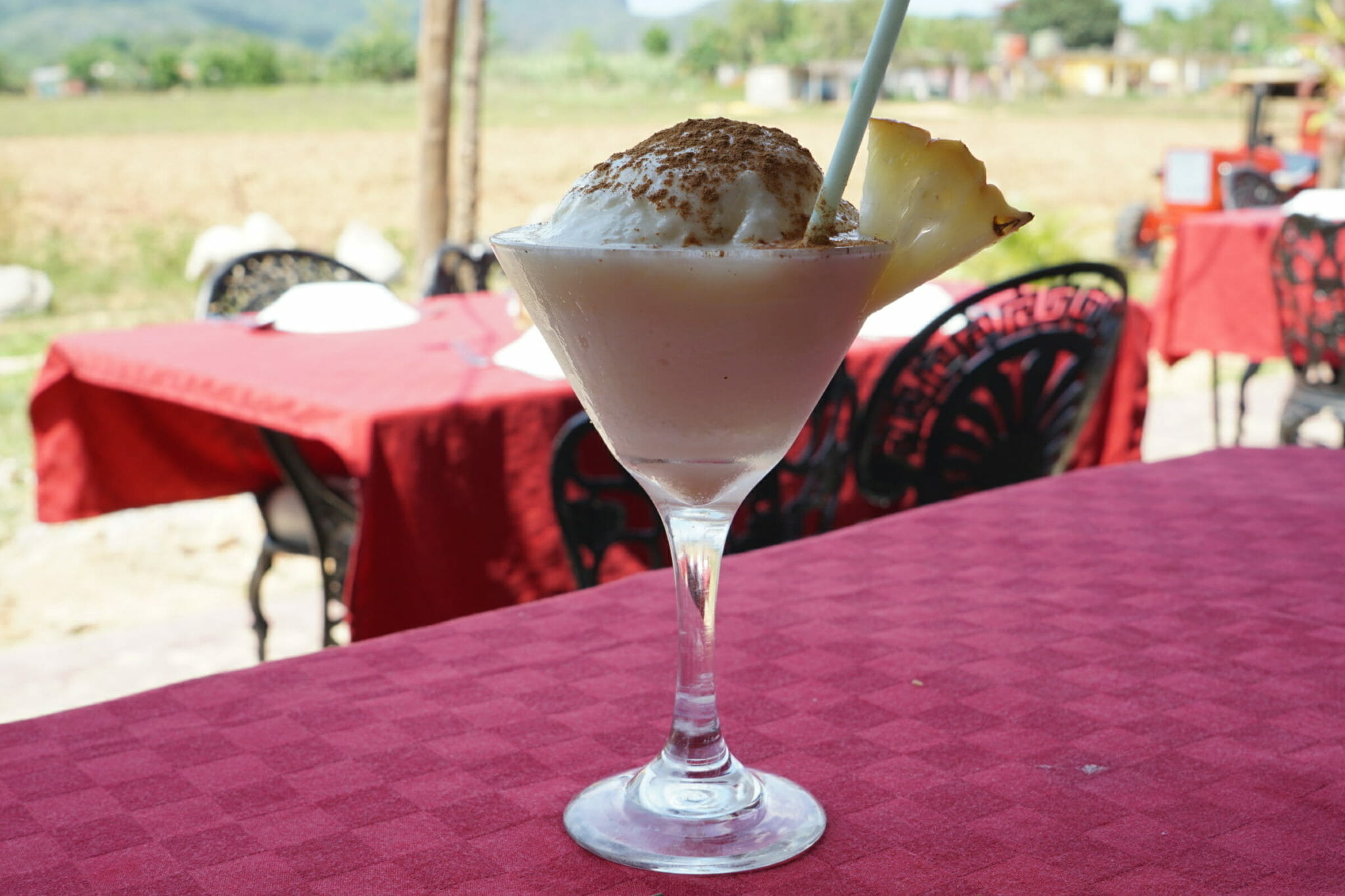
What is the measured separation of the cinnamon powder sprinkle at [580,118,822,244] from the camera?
63cm

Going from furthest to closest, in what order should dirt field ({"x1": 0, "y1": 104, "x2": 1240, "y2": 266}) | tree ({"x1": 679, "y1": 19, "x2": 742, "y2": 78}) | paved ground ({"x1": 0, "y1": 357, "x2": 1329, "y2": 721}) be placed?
tree ({"x1": 679, "y1": 19, "x2": 742, "y2": 78}) → dirt field ({"x1": 0, "y1": 104, "x2": 1240, "y2": 266}) → paved ground ({"x1": 0, "y1": 357, "x2": 1329, "y2": 721})

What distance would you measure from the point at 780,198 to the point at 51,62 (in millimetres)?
87756

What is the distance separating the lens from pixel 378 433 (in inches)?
82.4

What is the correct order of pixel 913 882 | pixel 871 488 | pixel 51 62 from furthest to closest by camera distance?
1. pixel 51 62
2. pixel 871 488
3. pixel 913 882

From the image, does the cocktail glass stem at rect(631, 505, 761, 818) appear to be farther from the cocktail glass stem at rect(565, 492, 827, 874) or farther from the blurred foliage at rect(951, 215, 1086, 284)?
the blurred foliage at rect(951, 215, 1086, 284)

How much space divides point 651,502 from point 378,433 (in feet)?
2.13

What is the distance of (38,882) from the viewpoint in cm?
60

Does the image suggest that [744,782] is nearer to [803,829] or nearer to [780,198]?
[803,829]

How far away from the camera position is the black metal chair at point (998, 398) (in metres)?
2.18

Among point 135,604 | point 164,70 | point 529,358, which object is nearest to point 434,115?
point 135,604

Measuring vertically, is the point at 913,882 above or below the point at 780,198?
below

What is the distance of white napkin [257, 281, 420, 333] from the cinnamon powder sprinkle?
7.30ft

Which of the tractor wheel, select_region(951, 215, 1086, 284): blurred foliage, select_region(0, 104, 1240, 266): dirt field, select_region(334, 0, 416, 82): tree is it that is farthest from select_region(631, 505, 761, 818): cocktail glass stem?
select_region(334, 0, 416, 82): tree

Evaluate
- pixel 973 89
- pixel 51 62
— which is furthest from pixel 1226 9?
pixel 51 62
